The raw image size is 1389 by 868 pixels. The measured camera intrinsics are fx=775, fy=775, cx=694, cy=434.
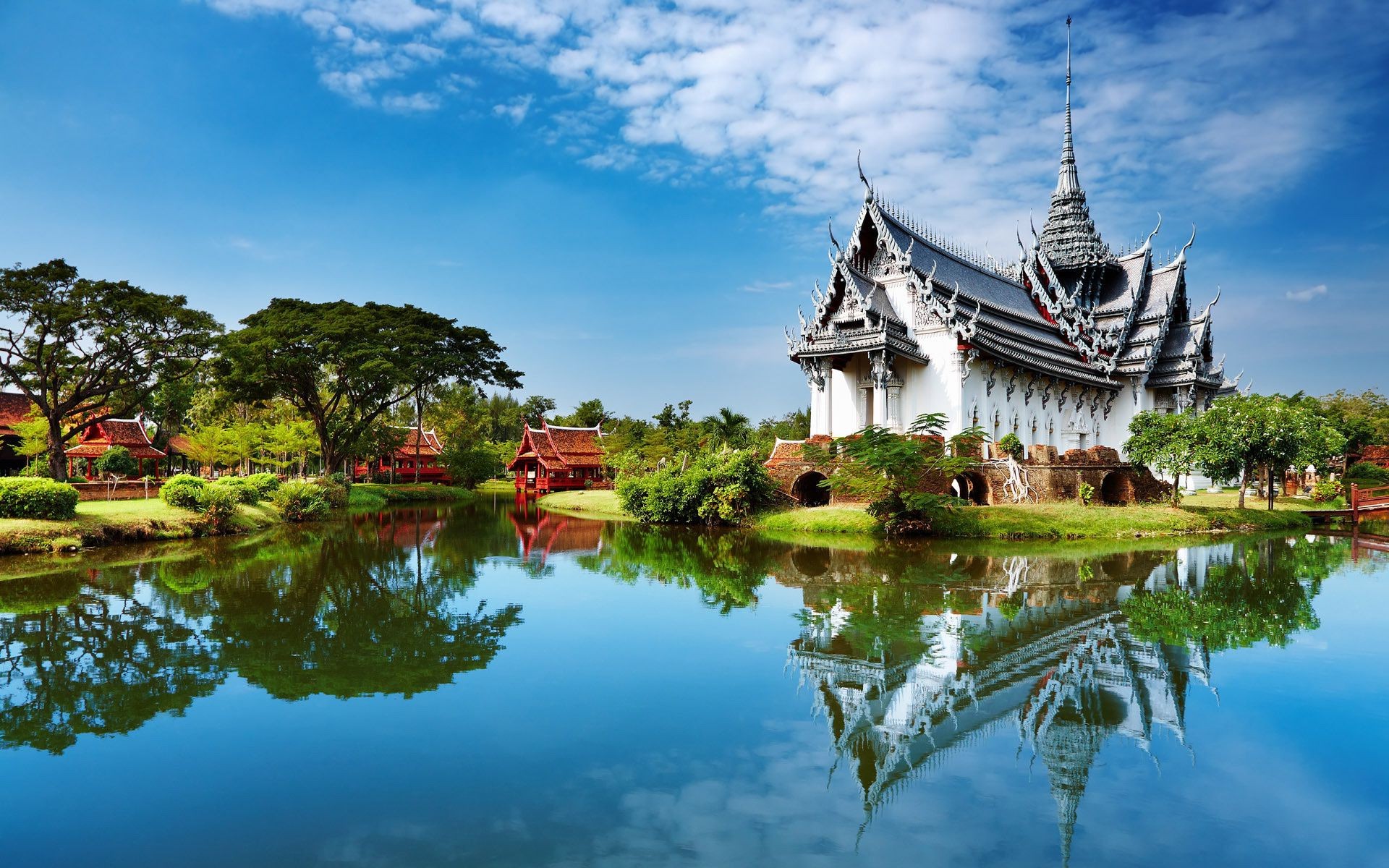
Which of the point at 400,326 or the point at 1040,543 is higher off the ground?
the point at 400,326

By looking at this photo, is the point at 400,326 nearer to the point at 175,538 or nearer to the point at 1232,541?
the point at 175,538

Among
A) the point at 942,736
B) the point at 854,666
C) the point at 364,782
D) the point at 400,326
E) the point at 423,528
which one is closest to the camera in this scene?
the point at 364,782

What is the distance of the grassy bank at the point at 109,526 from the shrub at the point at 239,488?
447 mm

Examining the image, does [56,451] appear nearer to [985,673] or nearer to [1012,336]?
[985,673]

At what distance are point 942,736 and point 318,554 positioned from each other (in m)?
13.8

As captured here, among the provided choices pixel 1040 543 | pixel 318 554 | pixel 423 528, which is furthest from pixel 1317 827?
pixel 423 528

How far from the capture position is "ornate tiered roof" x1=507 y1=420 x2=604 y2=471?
131 feet

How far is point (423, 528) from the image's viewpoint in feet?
73.3

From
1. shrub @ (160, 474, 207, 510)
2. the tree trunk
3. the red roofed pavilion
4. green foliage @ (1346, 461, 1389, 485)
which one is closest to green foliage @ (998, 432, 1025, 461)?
green foliage @ (1346, 461, 1389, 485)

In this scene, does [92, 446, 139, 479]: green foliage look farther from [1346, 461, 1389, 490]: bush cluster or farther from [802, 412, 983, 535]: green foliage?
[1346, 461, 1389, 490]: bush cluster

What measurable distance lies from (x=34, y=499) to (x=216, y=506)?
13.0ft

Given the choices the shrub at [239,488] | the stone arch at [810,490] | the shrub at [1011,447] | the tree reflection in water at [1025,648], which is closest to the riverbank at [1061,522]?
the stone arch at [810,490]

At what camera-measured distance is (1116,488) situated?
23141mm

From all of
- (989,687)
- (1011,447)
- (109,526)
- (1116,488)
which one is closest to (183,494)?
(109,526)
